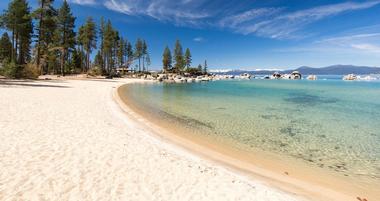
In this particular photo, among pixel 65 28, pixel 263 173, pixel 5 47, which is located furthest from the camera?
pixel 5 47

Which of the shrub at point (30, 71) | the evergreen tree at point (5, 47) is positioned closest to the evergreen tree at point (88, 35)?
the evergreen tree at point (5, 47)

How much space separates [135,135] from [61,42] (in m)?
53.0

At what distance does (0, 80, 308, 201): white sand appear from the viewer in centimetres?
532

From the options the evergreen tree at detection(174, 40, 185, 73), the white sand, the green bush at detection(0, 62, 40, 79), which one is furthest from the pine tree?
the white sand

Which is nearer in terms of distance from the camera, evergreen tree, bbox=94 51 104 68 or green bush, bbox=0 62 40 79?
green bush, bbox=0 62 40 79

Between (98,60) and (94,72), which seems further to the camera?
(98,60)

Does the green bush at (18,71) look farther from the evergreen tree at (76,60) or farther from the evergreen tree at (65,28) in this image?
the evergreen tree at (76,60)

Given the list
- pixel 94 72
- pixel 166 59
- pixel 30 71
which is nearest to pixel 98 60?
pixel 166 59

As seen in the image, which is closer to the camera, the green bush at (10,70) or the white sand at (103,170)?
the white sand at (103,170)

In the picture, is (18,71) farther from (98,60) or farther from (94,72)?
(98,60)

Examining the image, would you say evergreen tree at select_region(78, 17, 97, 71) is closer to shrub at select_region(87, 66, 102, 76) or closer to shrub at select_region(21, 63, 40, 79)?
shrub at select_region(87, 66, 102, 76)

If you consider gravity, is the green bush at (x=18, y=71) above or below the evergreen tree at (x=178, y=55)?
below

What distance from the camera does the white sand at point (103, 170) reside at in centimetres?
532

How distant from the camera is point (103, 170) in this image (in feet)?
21.2
